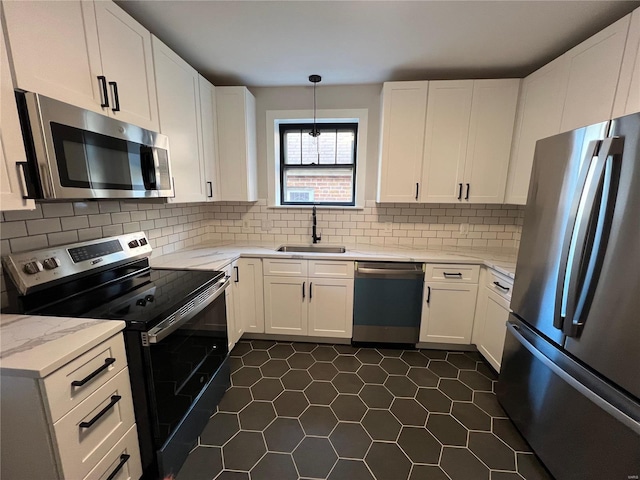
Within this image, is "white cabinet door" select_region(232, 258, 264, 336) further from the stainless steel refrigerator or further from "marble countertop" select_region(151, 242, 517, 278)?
the stainless steel refrigerator

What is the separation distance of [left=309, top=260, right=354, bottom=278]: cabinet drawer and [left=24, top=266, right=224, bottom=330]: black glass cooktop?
0.91m

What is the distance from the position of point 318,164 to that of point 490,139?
1671 millimetres

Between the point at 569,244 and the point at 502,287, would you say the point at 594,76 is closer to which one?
the point at 569,244

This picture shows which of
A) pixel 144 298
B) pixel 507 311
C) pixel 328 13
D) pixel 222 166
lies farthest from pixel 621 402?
pixel 222 166

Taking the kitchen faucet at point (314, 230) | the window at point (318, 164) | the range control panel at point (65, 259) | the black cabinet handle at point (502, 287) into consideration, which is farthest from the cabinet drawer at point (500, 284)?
the range control panel at point (65, 259)

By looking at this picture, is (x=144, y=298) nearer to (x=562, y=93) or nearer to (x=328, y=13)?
(x=328, y=13)

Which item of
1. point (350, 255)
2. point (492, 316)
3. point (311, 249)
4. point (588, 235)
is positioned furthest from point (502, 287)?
point (311, 249)

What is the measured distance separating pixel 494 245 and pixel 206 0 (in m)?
3.16

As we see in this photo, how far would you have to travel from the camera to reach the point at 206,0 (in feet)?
5.02

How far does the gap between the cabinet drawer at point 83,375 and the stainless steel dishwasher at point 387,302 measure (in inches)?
71.3

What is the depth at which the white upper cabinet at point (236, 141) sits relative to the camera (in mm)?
2602

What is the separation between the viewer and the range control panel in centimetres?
120

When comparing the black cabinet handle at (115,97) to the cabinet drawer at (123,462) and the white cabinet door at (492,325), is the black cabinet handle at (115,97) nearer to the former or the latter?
the cabinet drawer at (123,462)

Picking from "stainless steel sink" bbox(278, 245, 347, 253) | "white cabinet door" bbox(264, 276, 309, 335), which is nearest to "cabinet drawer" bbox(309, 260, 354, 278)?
"white cabinet door" bbox(264, 276, 309, 335)
